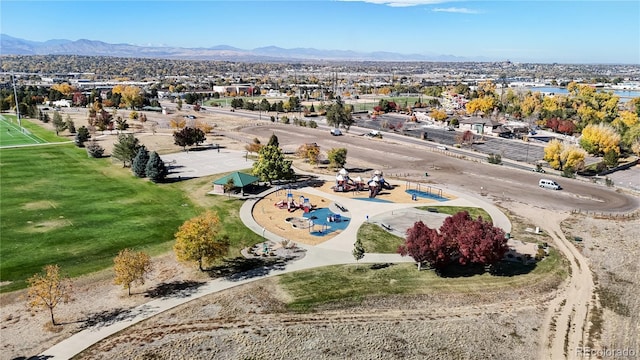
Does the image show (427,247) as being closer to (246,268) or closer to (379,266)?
(379,266)

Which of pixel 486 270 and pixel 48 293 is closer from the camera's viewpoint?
pixel 48 293

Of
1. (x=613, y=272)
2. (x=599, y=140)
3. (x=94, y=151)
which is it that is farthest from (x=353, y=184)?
(x=599, y=140)

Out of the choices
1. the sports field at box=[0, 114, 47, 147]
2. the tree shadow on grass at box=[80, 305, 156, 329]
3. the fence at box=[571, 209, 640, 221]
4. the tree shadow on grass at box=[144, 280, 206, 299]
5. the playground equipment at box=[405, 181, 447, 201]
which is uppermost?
the sports field at box=[0, 114, 47, 147]

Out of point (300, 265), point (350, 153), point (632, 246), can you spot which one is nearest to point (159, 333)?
point (300, 265)

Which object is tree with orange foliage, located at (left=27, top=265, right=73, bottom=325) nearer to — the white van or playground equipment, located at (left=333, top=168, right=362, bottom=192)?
playground equipment, located at (left=333, top=168, right=362, bottom=192)

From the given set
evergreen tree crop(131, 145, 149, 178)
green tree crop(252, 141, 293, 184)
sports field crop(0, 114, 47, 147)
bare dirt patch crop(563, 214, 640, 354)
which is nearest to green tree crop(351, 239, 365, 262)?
bare dirt patch crop(563, 214, 640, 354)

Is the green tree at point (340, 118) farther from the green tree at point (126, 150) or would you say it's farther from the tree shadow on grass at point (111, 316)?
the tree shadow on grass at point (111, 316)

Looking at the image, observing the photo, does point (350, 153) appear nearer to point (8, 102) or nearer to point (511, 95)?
point (511, 95)
